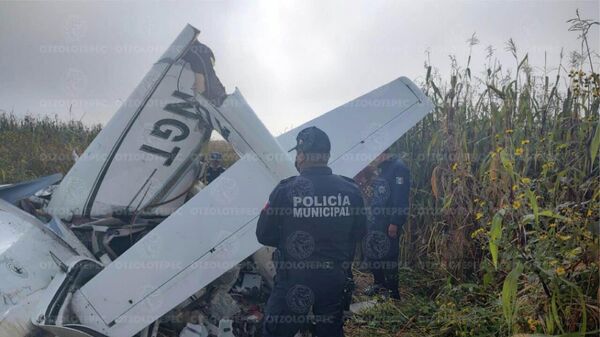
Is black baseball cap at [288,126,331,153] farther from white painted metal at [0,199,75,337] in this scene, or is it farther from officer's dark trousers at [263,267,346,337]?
white painted metal at [0,199,75,337]

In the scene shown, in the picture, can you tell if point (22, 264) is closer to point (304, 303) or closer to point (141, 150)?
point (141, 150)

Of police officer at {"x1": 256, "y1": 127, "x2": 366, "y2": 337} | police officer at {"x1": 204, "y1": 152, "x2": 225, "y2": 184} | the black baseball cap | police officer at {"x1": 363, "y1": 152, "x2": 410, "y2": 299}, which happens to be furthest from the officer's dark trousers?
police officer at {"x1": 204, "y1": 152, "x2": 225, "y2": 184}

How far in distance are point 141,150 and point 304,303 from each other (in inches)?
73.7

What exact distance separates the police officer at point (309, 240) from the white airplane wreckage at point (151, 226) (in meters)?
0.44

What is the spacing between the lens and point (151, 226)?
14.0 ft

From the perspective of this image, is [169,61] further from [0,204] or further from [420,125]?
[420,125]

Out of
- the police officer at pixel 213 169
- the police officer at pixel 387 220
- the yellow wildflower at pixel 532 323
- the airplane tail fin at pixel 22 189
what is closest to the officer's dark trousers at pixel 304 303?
the yellow wildflower at pixel 532 323

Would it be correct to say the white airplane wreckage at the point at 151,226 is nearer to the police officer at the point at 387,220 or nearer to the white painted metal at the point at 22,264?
the white painted metal at the point at 22,264

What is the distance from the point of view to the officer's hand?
529 centimetres

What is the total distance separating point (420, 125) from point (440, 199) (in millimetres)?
1149

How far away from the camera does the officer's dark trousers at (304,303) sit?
3172 mm

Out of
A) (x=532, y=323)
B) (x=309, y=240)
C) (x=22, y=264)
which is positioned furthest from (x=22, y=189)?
(x=532, y=323)

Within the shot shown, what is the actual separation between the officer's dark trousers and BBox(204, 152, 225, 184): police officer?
313 centimetres

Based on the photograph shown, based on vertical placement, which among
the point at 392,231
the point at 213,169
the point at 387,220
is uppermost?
the point at 213,169
